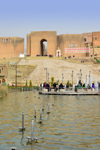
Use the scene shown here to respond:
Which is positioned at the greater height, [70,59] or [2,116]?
[70,59]

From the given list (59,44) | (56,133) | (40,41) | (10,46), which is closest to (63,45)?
(59,44)

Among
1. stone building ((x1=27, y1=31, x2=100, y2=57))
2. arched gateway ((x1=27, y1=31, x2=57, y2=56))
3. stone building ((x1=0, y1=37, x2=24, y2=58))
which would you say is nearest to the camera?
stone building ((x1=27, y1=31, x2=100, y2=57))

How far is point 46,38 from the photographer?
88188mm

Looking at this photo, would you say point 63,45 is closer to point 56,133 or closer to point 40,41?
point 40,41

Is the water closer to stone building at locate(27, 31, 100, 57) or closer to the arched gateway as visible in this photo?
stone building at locate(27, 31, 100, 57)

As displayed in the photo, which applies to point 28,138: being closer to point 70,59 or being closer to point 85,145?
point 85,145

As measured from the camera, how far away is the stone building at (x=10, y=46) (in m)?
91.6

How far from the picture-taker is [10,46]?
91.9 m

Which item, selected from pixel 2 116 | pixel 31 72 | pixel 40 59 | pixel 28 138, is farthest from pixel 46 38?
pixel 28 138

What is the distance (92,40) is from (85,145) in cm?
8584

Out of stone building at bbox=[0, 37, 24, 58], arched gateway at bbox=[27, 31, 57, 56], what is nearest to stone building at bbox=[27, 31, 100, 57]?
arched gateway at bbox=[27, 31, 57, 56]

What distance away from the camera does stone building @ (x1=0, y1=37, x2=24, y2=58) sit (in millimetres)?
91562

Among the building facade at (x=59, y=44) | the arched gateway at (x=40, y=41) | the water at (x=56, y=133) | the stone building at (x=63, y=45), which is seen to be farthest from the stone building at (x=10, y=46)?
the water at (x=56, y=133)

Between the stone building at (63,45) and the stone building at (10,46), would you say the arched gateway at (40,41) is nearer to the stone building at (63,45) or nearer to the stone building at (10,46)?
the stone building at (63,45)
